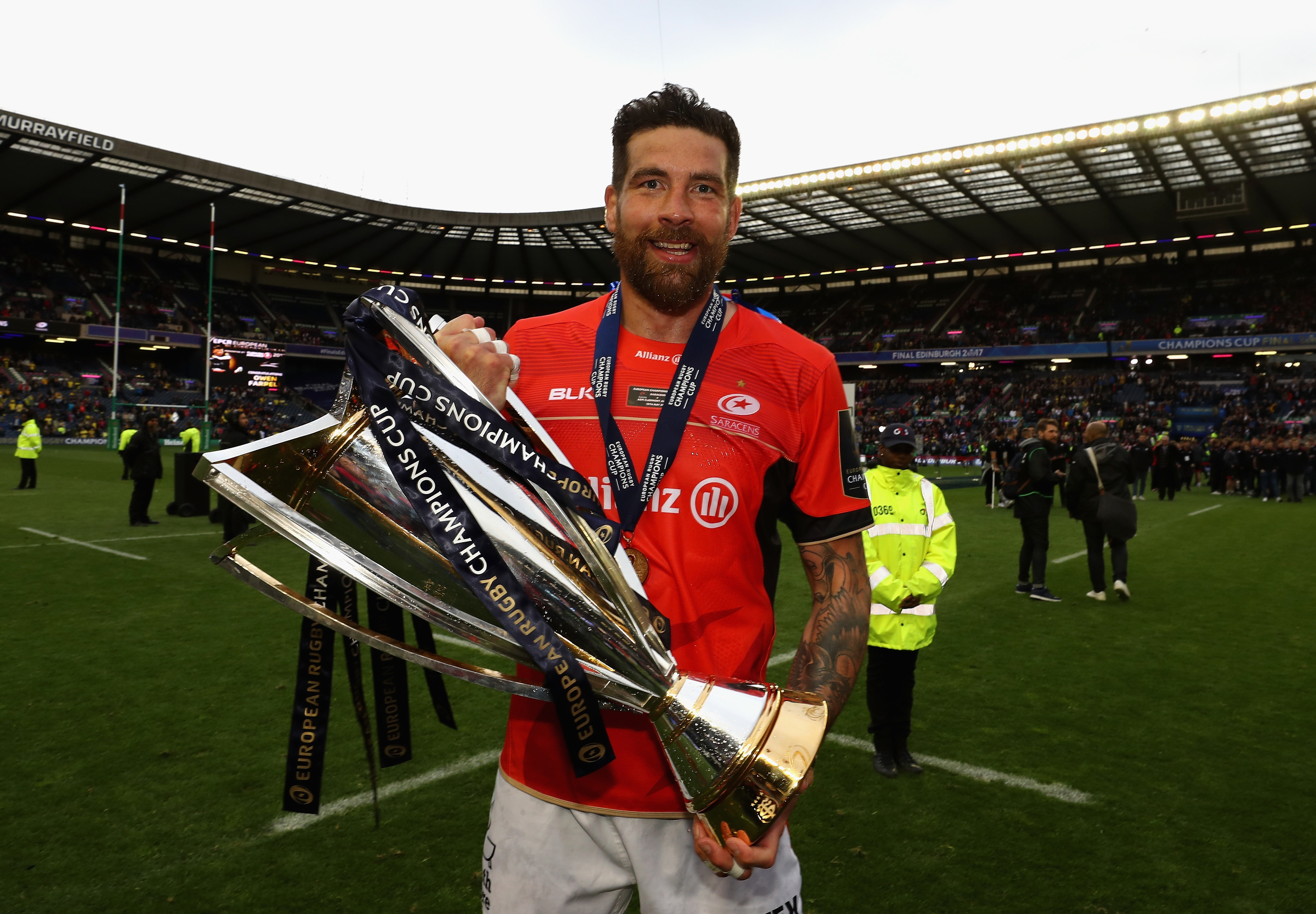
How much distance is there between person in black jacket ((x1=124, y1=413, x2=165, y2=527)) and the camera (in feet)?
43.9

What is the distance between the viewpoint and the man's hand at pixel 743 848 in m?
1.32

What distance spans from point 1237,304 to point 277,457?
5187cm

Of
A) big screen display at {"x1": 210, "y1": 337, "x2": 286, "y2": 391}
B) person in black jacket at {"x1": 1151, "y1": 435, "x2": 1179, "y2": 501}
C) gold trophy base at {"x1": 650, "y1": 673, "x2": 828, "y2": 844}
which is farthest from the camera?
big screen display at {"x1": 210, "y1": 337, "x2": 286, "y2": 391}

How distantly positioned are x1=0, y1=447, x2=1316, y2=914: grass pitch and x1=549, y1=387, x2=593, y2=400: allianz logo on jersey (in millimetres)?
2591

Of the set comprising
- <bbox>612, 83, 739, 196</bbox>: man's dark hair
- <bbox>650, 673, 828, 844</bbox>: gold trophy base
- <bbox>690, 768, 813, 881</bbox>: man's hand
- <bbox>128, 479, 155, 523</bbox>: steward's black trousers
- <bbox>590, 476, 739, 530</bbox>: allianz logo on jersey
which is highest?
<bbox>612, 83, 739, 196</bbox>: man's dark hair

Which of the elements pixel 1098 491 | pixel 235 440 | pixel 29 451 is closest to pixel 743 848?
pixel 1098 491

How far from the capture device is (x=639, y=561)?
1586 millimetres

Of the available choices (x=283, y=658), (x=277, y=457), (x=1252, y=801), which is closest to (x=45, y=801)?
(x=283, y=658)

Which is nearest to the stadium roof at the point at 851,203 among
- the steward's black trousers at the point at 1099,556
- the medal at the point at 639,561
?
the steward's black trousers at the point at 1099,556

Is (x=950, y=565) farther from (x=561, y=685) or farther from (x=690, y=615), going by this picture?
(x=561, y=685)

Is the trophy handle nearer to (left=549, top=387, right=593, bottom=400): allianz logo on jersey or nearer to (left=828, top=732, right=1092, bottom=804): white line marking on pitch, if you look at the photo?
(left=549, top=387, right=593, bottom=400): allianz logo on jersey

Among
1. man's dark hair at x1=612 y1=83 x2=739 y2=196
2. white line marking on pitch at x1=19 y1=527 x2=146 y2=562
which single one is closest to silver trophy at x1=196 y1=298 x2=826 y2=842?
man's dark hair at x1=612 y1=83 x2=739 y2=196

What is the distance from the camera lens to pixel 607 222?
1887 millimetres

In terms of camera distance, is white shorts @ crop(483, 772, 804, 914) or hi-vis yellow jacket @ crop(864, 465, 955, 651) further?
hi-vis yellow jacket @ crop(864, 465, 955, 651)
